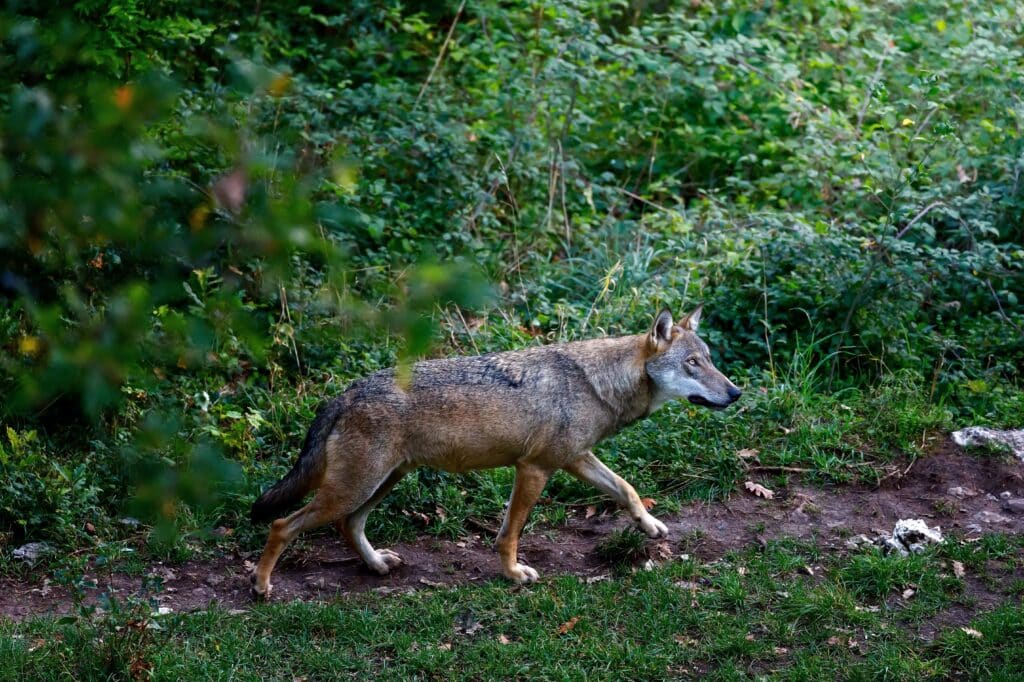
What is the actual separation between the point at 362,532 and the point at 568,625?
5.78ft

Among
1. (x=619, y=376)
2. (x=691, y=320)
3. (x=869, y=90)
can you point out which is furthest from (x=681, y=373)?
(x=869, y=90)

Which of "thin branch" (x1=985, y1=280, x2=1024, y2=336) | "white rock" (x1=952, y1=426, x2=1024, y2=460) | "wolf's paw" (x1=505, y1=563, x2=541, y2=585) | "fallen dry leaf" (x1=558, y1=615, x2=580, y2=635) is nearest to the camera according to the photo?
"fallen dry leaf" (x1=558, y1=615, x2=580, y2=635)

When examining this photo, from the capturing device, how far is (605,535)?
8.05 metres

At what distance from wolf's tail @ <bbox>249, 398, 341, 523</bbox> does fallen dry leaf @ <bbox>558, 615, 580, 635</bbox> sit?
189 cm

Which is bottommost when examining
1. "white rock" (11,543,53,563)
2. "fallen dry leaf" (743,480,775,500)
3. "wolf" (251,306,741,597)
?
"white rock" (11,543,53,563)

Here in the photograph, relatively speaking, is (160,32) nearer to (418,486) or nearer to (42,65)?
(418,486)

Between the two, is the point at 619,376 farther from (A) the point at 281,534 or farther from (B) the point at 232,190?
(B) the point at 232,190

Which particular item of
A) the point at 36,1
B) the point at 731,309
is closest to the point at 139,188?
the point at 36,1

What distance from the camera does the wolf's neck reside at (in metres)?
7.78

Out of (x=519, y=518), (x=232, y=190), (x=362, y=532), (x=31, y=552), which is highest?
(x=232, y=190)

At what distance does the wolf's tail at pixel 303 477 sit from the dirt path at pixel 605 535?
1.96 feet

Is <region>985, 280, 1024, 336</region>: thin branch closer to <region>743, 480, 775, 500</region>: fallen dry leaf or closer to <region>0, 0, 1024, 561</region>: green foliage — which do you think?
<region>0, 0, 1024, 561</region>: green foliage

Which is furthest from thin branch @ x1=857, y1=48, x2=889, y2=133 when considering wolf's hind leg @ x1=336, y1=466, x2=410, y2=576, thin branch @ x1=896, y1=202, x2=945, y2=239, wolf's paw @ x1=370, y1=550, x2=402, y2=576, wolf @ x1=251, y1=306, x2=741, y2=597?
wolf's paw @ x1=370, y1=550, x2=402, y2=576

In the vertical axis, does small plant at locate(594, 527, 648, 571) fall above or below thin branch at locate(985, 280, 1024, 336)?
below
